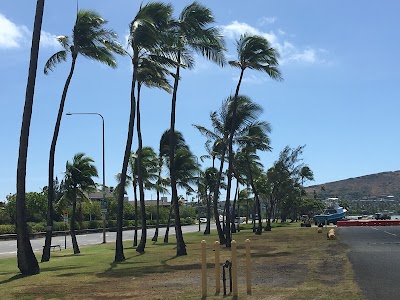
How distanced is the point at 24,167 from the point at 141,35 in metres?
7.60

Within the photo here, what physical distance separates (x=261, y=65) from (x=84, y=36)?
10812mm

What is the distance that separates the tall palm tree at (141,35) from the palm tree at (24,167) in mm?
4885

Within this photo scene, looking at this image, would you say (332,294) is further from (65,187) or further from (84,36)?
(65,187)

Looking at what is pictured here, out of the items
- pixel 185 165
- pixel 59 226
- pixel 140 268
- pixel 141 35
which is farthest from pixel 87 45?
pixel 59 226

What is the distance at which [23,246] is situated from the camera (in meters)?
16.6

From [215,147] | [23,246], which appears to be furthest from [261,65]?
[23,246]

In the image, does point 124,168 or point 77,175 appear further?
point 77,175

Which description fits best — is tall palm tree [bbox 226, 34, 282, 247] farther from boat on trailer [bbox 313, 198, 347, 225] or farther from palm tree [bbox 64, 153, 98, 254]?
boat on trailer [bbox 313, 198, 347, 225]

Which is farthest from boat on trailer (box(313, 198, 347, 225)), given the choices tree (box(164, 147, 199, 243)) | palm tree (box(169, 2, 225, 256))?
palm tree (box(169, 2, 225, 256))

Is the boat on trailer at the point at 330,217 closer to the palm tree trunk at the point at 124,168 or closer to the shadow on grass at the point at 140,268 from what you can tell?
the palm tree trunk at the point at 124,168

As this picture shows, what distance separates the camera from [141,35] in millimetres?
21484

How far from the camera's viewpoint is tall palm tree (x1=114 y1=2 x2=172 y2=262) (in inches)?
845

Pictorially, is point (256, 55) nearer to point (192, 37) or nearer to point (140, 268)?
point (192, 37)

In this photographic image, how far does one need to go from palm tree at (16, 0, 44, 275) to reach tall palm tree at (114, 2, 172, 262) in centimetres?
489
